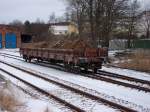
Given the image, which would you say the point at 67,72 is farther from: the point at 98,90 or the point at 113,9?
the point at 113,9

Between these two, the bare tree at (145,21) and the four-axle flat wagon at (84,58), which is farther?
the bare tree at (145,21)

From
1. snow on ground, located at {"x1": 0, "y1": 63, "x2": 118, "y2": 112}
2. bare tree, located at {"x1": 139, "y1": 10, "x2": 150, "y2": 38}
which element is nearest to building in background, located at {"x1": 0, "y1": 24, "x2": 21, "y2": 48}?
bare tree, located at {"x1": 139, "y1": 10, "x2": 150, "y2": 38}

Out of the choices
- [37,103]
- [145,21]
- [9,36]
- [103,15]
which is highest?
[145,21]

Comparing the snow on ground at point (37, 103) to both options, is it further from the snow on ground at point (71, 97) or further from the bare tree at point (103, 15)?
the bare tree at point (103, 15)

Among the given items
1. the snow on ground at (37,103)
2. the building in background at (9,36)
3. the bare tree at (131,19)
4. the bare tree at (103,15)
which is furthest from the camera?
the building in background at (9,36)

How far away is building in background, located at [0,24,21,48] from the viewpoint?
7726 centimetres

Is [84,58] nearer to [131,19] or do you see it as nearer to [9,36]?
[131,19]

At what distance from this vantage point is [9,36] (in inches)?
3093

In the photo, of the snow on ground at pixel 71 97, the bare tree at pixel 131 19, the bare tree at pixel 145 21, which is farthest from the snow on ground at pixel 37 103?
the bare tree at pixel 145 21

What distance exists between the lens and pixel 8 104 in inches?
426

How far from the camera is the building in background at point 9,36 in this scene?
7726cm

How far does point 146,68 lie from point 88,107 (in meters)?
13.4

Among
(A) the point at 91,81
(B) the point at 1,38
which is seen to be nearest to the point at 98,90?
(A) the point at 91,81

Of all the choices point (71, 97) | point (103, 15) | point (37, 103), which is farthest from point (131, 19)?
point (37, 103)
